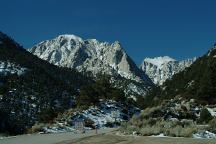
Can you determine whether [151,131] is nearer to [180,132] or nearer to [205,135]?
[180,132]

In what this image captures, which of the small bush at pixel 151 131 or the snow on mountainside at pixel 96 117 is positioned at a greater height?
the snow on mountainside at pixel 96 117

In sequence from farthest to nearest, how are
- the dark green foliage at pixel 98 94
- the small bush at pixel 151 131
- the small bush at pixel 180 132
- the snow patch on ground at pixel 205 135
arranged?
1. the dark green foliage at pixel 98 94
2. the small bush at pixel 151 131
3. the small bush at pixel 180 132
4. the snow patch on ground at pixel 205 135

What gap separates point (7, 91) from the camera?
19225 cm

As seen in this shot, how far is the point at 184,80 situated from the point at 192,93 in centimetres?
3360

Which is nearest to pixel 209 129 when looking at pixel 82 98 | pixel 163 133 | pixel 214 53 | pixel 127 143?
pixel 163 133

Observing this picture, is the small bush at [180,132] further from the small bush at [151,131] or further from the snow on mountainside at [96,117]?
the snow on mountainside at [96,117]

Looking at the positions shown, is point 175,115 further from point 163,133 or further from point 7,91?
point 7,91

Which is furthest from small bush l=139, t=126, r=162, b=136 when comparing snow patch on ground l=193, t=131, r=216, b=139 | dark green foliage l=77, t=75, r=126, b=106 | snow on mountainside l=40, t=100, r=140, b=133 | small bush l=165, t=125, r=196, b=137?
dark green foliage l=77, t=75, r=126, b=106

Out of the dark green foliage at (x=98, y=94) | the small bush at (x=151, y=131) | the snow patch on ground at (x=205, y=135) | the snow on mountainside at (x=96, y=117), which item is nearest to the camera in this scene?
the snow patch on ground at (x=205, y=135)

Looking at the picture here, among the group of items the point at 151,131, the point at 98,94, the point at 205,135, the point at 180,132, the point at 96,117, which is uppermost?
the point at 98,94

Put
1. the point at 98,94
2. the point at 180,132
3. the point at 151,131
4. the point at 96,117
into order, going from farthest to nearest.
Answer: the point at 98,94, the point at 96,117, the point at 151,131, the point at 180,132

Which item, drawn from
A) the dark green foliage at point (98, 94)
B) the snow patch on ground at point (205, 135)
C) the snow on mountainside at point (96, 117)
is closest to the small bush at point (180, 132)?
the snow patch on ground at point (205, 135)

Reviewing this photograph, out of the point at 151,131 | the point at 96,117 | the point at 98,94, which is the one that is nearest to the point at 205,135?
the point at 151,131

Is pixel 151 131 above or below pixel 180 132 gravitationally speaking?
above
